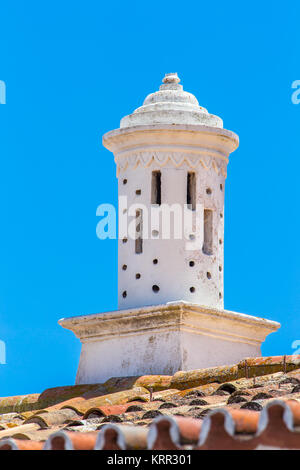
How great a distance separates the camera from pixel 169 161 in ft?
64.8

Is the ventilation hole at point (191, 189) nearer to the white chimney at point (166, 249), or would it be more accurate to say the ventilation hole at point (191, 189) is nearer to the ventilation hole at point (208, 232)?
the white chimney at point (166, 249)

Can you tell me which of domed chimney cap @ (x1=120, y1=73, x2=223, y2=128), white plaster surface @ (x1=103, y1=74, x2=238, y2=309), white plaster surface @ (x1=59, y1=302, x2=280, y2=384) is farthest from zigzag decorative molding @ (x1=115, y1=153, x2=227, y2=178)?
white plaster surface @ (x1=59, y1=302, x2=280, y2=384)

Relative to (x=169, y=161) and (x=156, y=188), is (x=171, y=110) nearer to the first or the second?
(x=169, y=161)

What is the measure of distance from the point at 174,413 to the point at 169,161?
29.4ft

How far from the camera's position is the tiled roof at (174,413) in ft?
23.8

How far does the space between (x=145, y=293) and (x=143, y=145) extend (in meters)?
2.31

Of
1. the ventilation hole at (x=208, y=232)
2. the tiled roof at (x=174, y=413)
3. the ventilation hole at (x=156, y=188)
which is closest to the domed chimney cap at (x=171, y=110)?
the ventilation hole at (x=156, y=188)

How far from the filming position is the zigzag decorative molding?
64.8 ft

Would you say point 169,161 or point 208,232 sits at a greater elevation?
point 169,161

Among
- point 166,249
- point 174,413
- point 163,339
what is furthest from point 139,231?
point 174,413

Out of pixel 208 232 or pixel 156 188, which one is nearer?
pixel 156 188

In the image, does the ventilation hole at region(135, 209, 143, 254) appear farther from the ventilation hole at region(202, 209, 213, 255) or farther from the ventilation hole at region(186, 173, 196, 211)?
the ventilation hole at region(202, 209, 213, 255)

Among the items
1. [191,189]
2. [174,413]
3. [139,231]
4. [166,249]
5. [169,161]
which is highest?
[169,161]
